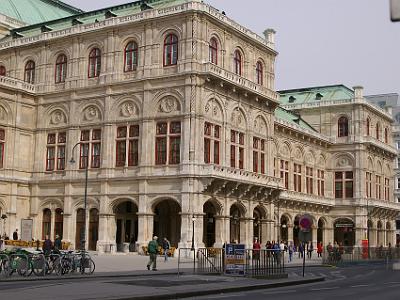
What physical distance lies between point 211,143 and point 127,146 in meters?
7.13

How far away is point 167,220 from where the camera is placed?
186 feet

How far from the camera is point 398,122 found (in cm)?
12294

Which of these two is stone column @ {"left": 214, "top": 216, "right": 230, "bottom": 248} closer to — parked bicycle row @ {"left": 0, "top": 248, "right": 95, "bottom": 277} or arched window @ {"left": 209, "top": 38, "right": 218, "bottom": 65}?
arched window @ {"left": 209, "top": 38, "right": 218, "bottom": 65}

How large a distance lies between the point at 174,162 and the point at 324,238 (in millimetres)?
37696

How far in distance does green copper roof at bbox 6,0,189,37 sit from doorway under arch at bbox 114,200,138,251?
1691 centimetres

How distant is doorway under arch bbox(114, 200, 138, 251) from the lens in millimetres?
55650

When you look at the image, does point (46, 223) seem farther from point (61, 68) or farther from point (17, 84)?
point (61, 68)

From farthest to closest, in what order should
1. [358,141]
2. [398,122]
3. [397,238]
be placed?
[398,122], [397,238], [358,141]

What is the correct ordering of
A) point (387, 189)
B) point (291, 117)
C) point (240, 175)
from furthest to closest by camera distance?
1. point (387, 189)
2. point (291, 117)
3. point (240, 175)

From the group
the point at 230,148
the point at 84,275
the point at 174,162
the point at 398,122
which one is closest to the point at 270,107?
the point at 230,148

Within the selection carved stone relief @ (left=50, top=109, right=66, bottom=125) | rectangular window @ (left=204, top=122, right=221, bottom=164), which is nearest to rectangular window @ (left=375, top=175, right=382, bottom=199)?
rectangular window @ (left=204, top=122, right=221, bottom=164)

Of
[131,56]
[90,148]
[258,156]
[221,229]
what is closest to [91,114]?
[90,148]

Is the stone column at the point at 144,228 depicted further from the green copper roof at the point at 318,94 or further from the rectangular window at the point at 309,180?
the green copper roof at the point at 318,94

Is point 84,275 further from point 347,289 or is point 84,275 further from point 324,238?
point 324,238
